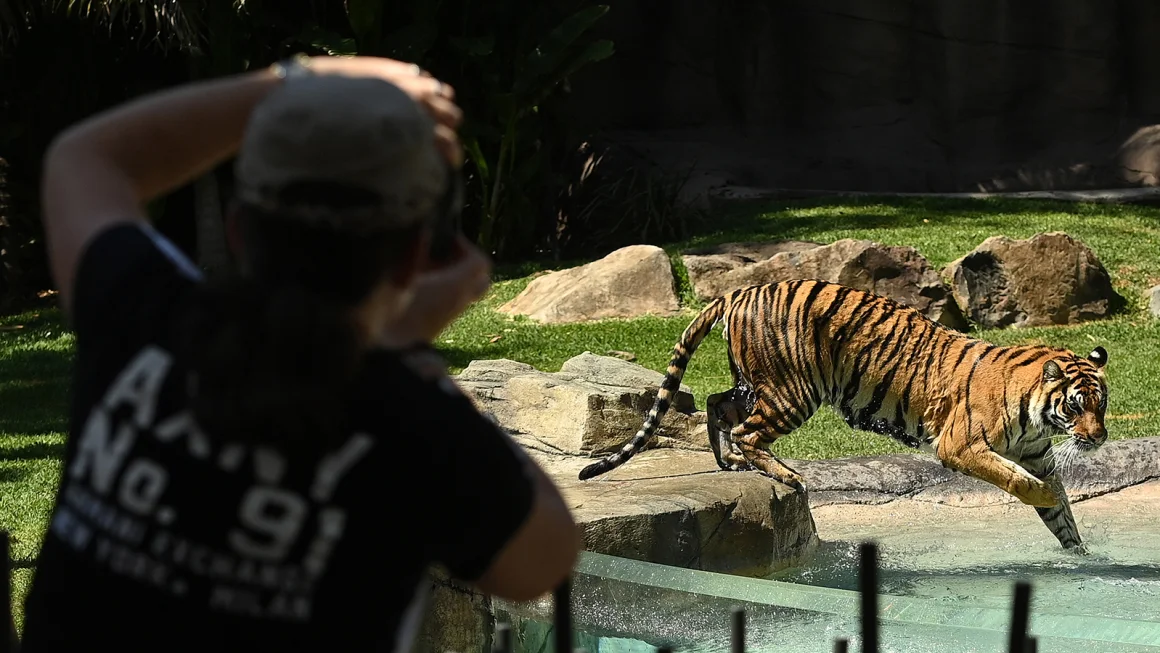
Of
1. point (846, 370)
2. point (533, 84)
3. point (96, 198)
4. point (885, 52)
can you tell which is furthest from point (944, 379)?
point (885, 52)

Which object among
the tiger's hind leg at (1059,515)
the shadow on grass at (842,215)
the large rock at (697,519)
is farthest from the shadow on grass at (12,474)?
the shadow on grass at (842,215)

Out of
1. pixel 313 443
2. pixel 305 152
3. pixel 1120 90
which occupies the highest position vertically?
pixel 305 152

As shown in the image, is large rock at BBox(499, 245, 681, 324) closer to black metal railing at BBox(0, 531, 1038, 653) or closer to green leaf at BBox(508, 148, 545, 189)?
green leaf at BBox(508, 148, 545, 189)

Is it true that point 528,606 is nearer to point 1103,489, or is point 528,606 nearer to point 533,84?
point 1103,489

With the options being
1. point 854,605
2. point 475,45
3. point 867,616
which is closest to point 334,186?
point 867,616

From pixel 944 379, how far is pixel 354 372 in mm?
5690

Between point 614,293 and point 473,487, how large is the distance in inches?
410

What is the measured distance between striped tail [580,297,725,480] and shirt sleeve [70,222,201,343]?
4.70 metres

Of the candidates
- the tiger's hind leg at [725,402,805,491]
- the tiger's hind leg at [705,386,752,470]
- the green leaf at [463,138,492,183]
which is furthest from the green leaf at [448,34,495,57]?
the tiger's hind leg at [725,402,805,491]

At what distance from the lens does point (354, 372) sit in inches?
47.6

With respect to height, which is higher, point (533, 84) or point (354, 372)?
point (354, 372)

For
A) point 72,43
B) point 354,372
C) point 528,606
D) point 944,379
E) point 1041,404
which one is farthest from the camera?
point 72,43

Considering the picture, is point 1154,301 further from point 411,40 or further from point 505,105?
point 411,40

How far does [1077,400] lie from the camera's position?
6.00 m
